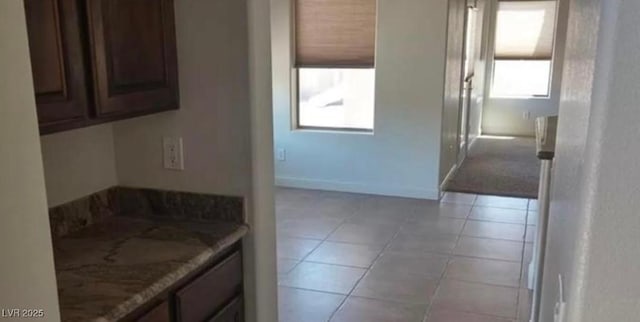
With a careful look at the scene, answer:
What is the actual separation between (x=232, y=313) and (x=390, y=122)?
3.59m

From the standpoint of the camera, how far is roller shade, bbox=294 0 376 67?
523 cm

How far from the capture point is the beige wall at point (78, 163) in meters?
1.89

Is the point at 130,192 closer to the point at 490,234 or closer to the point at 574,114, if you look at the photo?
the point at 574,114

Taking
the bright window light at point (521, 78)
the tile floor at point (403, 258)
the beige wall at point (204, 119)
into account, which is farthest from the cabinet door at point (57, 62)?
the bright window light at point (521, 78)

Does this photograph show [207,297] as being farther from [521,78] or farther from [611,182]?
[521,78]

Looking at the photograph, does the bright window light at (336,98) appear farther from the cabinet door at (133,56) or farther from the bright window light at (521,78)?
the bright window light at (521,78)

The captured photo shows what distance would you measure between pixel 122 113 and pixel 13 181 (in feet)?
2.52

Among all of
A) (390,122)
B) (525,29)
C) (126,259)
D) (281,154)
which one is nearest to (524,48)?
(525,29)

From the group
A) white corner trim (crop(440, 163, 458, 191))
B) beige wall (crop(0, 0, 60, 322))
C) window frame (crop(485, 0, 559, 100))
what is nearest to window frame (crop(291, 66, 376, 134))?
white corner trim (crop(440, 163, 458, 191))

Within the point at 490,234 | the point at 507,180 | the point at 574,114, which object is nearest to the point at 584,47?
the point at 574,114

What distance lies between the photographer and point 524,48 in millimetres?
8734

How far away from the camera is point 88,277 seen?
161cm

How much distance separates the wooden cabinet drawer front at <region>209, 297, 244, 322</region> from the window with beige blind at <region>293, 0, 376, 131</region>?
3.62 meters

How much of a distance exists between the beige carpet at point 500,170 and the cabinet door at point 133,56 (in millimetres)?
4258
